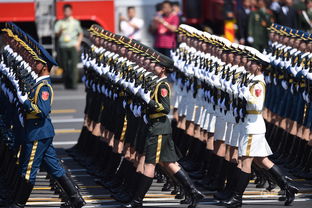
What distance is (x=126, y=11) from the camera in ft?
84.2

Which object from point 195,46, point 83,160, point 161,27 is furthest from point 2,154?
point 161,27

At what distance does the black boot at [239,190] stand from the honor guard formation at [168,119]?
0.05 feet

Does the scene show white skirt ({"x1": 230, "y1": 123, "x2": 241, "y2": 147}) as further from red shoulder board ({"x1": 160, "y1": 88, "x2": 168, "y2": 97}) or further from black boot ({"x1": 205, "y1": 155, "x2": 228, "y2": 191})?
red shoulder board ({"x1": 160, "y1": 88, "x2": 168, "y2": 97})

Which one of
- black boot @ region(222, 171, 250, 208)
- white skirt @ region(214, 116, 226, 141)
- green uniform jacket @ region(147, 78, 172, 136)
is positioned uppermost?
green uniform jacket @ region(147, 78, 172, 136)

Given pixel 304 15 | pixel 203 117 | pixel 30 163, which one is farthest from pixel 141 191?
pixel 304 15

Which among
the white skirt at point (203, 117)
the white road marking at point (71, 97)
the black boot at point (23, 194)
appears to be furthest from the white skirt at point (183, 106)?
the white road marking at point (71, 97)

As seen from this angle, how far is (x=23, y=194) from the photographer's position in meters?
13.1

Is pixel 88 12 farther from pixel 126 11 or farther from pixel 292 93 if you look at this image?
pixel 292 93

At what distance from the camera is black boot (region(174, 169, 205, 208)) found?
1334 cm

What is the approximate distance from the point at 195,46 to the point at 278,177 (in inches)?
128

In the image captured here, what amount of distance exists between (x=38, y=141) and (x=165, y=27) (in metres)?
12.0

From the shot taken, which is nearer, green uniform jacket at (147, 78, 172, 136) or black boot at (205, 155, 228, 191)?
green uniform jacket at (147, 78, 172, 136)

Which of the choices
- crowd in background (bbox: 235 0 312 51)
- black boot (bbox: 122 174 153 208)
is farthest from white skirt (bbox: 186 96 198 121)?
crowd in background (bbox: 235 0 312 51)

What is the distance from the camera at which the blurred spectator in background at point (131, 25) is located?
24.2 metres
